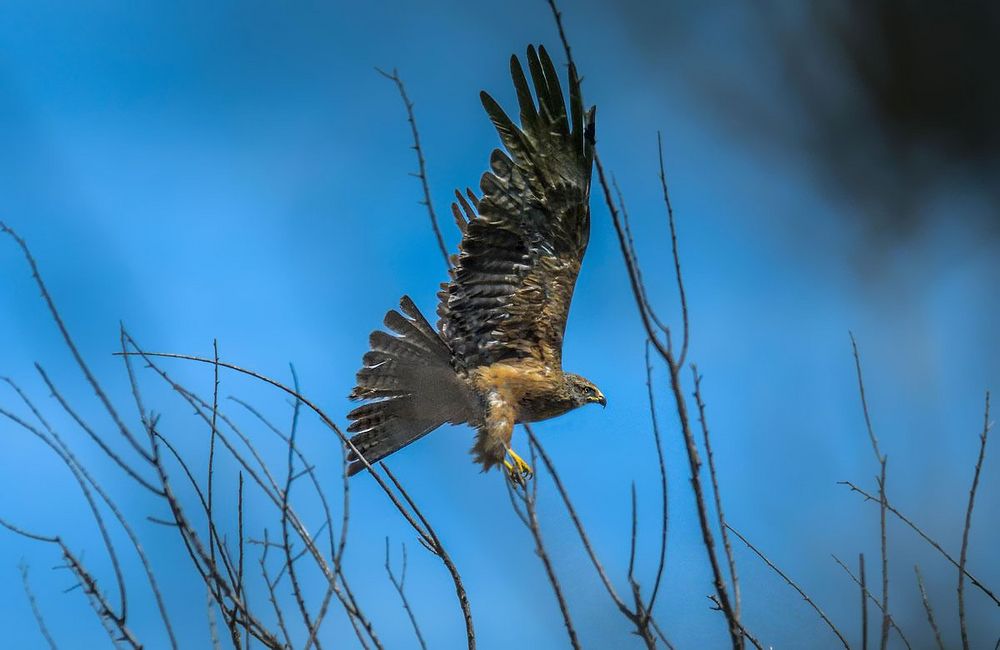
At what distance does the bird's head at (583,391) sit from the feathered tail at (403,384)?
47 centimetres

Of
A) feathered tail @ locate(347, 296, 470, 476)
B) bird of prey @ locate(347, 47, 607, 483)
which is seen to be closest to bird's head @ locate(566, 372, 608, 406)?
bird of prey @ locate(347, 47, 607, 483)

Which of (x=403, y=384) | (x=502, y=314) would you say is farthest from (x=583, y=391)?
(x=403, y=384)

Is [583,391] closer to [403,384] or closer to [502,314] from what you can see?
[502,314]

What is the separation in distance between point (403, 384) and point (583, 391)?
2.52 ft

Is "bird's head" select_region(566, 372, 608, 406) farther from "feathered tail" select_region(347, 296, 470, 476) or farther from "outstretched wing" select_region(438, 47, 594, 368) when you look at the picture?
"feathered tail" select_region(347, 296, 470, 476)

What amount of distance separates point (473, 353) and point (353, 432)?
54 cm

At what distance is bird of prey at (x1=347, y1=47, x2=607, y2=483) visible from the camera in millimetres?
3219

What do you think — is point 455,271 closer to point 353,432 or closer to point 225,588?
point 353,432

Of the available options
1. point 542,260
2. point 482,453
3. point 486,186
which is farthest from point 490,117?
point 482,453

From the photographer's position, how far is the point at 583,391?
12.1ft

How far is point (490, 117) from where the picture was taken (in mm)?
3191

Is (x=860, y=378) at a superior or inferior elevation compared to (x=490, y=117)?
inferior

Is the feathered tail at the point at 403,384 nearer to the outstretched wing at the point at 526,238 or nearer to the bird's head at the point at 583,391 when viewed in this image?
the outstretched wing at the point at 526,238

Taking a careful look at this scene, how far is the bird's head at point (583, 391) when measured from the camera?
3.56 metres
